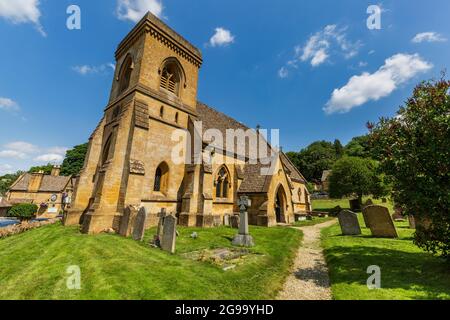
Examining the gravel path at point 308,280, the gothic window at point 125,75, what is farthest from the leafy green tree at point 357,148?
the gothic window at point 125,75

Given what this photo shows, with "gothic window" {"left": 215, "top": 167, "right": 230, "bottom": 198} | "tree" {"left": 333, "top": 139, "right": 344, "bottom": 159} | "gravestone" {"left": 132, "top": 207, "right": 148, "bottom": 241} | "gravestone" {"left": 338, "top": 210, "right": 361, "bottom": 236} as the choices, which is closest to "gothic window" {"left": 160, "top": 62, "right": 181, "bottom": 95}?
"gothic window" {"left": 215, "top": 167, "right": 230, "bottom": 198}

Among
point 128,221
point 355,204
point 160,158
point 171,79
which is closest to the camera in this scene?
point 128,221

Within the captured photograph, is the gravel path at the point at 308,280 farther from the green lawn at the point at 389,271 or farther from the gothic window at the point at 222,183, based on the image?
the gothic window at the point at 222,183

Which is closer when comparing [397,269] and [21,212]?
[397,269]

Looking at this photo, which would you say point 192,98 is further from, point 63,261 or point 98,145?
point 63,261

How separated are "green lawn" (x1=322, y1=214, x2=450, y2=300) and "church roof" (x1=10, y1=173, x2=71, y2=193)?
52217 mm

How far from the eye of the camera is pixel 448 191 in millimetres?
5547

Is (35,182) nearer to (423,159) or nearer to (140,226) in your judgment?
(140,226)

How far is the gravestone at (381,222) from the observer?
1164cm

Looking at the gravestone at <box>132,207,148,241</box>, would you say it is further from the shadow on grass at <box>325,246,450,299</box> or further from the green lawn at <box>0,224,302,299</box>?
the shadow on grass at <box>325,246,450,299</box>

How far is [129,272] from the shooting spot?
5.88m

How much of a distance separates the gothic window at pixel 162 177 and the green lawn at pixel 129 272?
19.2ft

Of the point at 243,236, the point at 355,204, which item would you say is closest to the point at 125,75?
the point at 243,236

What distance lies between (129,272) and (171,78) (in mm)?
16351
